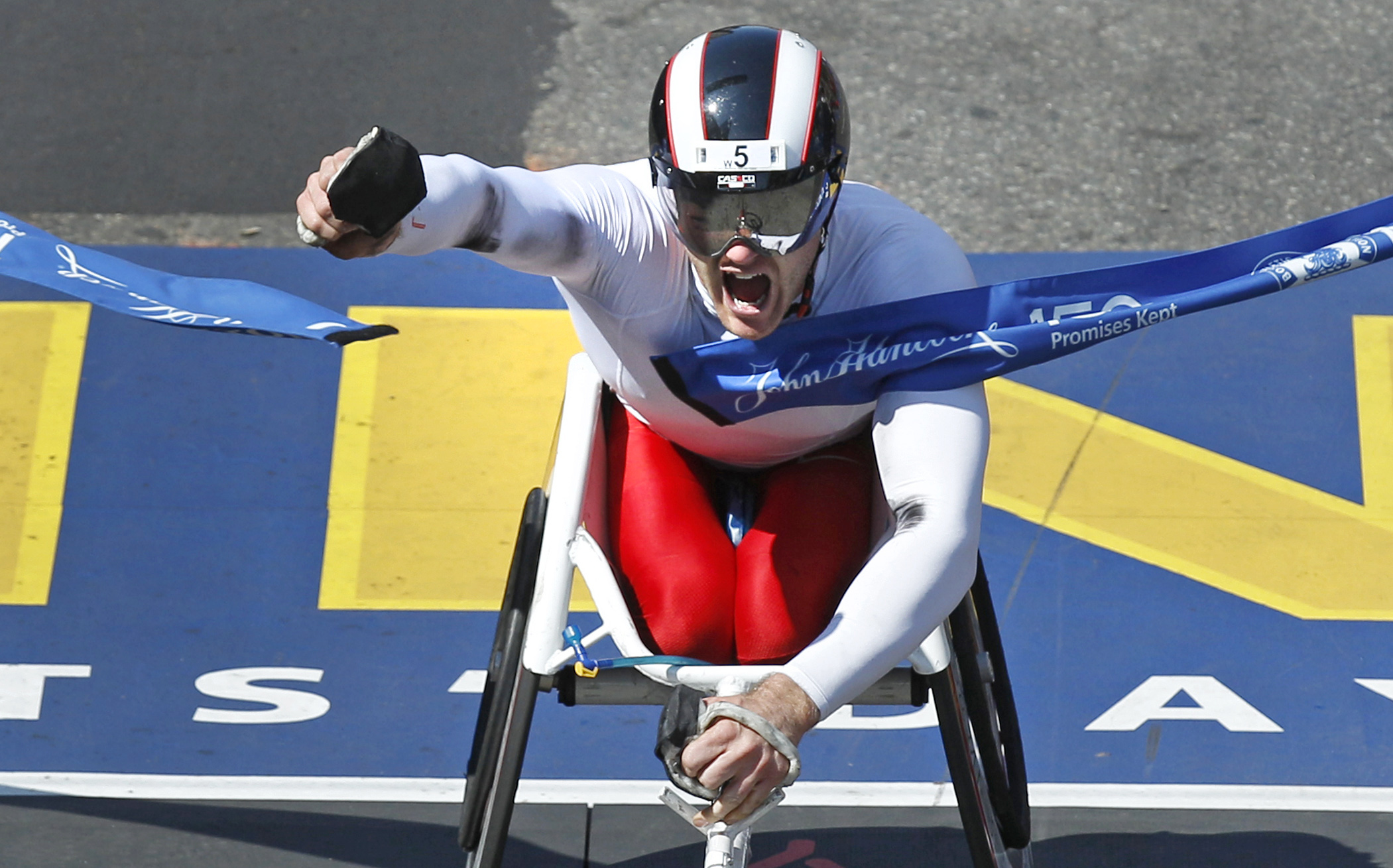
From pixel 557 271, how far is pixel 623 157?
8.91ft

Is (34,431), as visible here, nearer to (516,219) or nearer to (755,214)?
(516,219)

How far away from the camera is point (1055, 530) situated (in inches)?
155

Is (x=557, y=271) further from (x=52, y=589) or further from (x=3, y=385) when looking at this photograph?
(x=3, y=385)

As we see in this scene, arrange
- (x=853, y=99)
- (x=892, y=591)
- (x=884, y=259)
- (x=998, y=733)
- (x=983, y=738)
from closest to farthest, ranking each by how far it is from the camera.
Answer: (x=892, y=591) → (x=884, y=259) → (x=983, y=738) → (x=998, y=733) → (x=853, y=99)

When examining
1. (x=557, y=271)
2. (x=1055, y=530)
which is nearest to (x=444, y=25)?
(x=1055, y=530)

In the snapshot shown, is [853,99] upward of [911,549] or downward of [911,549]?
upward

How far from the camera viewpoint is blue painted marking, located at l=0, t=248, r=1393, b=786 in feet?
11.5

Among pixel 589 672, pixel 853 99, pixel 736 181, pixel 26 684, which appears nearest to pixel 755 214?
pixel 736 181

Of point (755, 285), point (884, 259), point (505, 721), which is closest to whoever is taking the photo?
point (755, 285)

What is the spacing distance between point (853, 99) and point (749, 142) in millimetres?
3137

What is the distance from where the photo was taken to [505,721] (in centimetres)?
272

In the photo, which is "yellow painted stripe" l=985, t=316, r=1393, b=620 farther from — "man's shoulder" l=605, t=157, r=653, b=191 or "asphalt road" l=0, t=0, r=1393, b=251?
"man's shoulder" l=605, t=157, r=653, b=191

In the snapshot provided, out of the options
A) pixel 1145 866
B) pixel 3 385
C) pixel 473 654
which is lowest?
pixel 1145 866

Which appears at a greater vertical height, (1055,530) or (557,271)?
(557,271)
